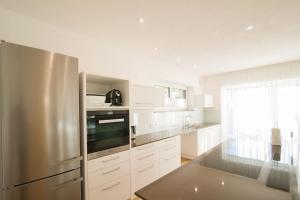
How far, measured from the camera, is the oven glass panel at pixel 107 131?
1.86 m

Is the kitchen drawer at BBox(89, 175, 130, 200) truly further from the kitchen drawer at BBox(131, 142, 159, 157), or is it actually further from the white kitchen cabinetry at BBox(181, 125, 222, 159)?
the white kitchen cabinetry at BBox(181, 125, 222, 159)

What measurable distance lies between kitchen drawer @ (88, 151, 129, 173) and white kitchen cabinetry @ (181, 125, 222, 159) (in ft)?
8.10

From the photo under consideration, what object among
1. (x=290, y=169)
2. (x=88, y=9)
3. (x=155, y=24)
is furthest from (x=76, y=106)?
(x=290, y=169)

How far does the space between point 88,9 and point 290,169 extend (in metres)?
2.52

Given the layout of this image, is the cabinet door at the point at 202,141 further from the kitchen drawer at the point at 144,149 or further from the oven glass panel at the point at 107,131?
the oven glass panel at the point at 107,131

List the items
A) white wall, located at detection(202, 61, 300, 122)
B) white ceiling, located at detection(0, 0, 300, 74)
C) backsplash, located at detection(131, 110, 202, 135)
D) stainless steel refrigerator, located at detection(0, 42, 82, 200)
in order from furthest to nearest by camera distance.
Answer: white wall, located at detection(202, 61, 300, 122) → backsplash, located at detection(131, 110, 202, 135) → white ceiling, located at detection(0, 0, 300, 74) → stainless steel refrigerator, located at detection(0, 42, 82, 200)

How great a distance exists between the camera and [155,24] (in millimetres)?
2018

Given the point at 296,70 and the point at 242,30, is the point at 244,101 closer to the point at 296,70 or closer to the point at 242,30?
the point at 296,70

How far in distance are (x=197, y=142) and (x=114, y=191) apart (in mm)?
2668

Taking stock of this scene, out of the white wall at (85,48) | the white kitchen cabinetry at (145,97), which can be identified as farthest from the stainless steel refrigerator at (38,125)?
the white kitchen cabinetry at (145,97)

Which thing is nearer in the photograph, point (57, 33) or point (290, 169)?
point (290, 169)

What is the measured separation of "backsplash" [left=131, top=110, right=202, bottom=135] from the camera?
3.27 metres

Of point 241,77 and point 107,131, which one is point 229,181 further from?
point 241,77

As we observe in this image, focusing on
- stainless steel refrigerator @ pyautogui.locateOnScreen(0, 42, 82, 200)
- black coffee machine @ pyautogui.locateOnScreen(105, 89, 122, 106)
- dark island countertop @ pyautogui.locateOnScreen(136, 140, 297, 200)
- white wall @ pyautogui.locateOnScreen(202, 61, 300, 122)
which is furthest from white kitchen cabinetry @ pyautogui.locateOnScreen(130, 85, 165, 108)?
white wall @ pyautogui.locateOnScreen(202, 61, 300, 122)
